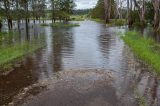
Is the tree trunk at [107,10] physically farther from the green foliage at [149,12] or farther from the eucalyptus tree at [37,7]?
the green foliage at [149,12]

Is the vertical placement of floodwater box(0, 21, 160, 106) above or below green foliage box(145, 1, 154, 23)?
below

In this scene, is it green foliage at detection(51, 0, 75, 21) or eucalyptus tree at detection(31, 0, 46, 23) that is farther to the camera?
green foliage at detection(51, 0, 75, 21)

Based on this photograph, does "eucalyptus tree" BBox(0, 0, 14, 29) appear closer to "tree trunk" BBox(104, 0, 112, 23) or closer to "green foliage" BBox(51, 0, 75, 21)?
"green foliage" BBox(51, 0, 75, 21)

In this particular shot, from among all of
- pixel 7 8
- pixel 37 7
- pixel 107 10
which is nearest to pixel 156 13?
pixel 7 8

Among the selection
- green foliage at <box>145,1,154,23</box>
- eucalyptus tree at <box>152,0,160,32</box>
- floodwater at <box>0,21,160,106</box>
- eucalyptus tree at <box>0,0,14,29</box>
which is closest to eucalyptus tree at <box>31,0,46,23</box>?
green foliage at <box>145,1,154,23</box>

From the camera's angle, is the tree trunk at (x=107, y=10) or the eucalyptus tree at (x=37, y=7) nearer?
the tree trunk at (x=107, y=10)

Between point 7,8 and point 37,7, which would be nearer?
point 7,8

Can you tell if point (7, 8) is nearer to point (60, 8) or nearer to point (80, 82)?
point (80, 82)

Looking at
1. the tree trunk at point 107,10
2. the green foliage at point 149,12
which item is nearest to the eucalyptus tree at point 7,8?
the green foliage at point 149,12

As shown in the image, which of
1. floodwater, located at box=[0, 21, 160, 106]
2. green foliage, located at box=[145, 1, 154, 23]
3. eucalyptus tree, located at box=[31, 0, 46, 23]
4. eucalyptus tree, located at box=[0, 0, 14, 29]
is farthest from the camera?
eucalyptus tree, located at box=[31, 0, 46, 23]

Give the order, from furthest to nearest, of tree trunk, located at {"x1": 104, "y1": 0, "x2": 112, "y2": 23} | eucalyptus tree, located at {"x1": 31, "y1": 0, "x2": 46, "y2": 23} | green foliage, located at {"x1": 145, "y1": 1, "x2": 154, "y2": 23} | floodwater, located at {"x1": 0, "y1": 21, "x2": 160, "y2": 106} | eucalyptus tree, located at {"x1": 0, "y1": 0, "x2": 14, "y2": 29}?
1. eucalyptus tree, located at {"x1": 31, "y1": 0, "x2": 46, "y2": 23}
2. tree trunk, located at {"x1": 104, "y1": 0, "x2": 112, "y2": 23}
3. green foliage, located at {"x1": 145, "y1": 1, "x2": 154, "y2": 23}
4. eucalyptus tree, located at {"x1": 0, "y1": 0, "x2": 14, "y2": 29}
5. floodwater, located at {"x1": 0, "y1": 21, "x2": 160, "y2": 106}

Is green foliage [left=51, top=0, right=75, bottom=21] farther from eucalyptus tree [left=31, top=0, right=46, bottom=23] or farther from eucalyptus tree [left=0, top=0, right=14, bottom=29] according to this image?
eucalyptus tree [left=0, top=0, right=14, bottom=29]

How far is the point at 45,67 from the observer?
583 inches

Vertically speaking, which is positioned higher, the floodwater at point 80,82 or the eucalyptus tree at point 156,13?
the eucalyptus tree at point 156,13
